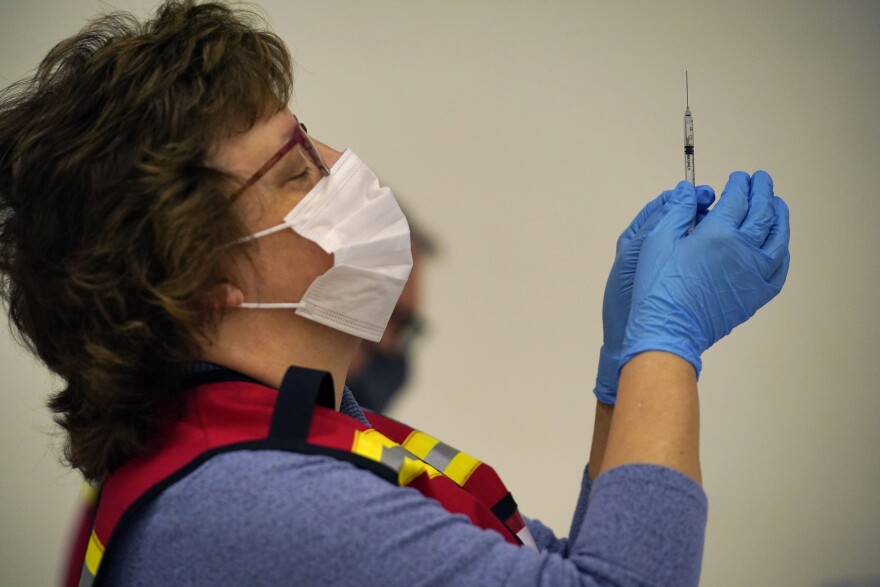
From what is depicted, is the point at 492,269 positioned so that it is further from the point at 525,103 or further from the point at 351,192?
the point at 351,192

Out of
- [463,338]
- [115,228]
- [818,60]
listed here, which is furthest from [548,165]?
[115,228]

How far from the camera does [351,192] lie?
3.26 ft

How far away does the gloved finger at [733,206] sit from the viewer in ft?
3.42

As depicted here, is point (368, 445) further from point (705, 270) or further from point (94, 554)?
point (705, 270)

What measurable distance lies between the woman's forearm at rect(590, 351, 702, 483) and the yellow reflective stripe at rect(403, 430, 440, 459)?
0.37 m

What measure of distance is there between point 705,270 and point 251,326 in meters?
0.57

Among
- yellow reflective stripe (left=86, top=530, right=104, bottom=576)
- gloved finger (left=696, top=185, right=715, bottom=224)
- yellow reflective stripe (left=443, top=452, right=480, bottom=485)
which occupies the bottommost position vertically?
yellow reflective stripe (left=86, top=530, right=104, bottom=576)

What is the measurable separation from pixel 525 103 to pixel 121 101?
3.53 feet

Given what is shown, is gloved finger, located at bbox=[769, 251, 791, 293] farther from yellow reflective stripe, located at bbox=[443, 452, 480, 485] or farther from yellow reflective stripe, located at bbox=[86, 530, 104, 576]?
yellow reflective stripe, located at bbox=[86, 530, 104, 576]

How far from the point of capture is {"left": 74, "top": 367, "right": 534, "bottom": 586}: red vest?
2.52 ft

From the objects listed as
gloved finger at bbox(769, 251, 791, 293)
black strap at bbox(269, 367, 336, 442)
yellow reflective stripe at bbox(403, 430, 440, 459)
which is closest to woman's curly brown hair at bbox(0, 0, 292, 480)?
black strap at bbox(269, 367, 336, 442)

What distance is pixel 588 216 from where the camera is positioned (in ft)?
5.83

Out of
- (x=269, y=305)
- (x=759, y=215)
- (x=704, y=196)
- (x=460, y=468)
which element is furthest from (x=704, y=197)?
(x=269, y=305)

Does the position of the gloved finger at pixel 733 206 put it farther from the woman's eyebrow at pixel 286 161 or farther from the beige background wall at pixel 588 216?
the beige background wall at pixel 588 216
